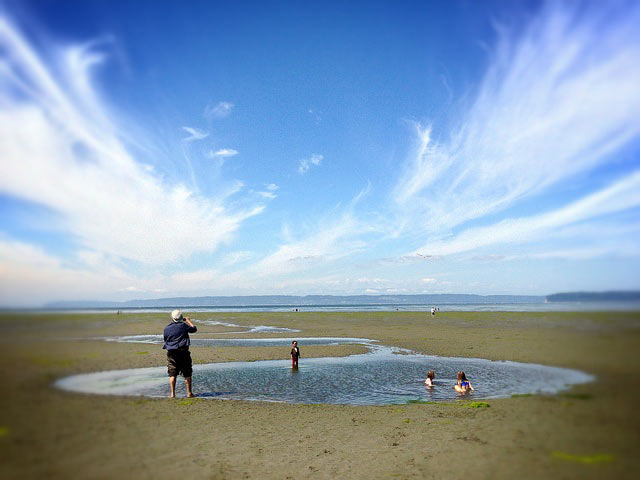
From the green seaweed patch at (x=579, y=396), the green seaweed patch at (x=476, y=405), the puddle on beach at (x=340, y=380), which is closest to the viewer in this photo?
the green seaweed patch at (x=579, y=396)

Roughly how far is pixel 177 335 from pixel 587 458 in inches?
450

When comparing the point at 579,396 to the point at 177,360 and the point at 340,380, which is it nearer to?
the point at 177,360

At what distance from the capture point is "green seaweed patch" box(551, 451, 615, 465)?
4.55m

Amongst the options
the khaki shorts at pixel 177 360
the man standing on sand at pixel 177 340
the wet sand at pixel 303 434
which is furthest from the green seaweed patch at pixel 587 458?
the khaki shorts at pixel 177 360

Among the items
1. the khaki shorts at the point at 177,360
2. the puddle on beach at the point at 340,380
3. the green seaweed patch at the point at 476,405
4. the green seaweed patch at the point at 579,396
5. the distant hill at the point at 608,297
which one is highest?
the distant hill at the point at 608,297

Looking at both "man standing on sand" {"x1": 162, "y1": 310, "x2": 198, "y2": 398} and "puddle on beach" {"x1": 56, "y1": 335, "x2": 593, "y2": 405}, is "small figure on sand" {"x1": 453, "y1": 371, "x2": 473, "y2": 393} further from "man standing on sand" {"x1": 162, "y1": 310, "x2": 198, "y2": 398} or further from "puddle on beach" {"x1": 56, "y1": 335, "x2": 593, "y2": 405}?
"man standing on sand" {"x1": 162, "y1": 310, "x2": 198, "y2": 398}

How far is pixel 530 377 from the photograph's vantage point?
7465mm

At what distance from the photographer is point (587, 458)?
479 cm

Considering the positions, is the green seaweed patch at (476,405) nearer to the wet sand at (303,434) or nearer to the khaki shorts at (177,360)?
the wet sand at (303,434)

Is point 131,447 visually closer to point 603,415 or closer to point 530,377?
point 603,415

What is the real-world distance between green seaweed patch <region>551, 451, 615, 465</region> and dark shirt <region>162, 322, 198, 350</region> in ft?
34.5

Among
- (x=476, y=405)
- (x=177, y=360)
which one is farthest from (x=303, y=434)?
(x=476, y=405)

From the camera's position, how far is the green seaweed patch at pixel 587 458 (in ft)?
14.9

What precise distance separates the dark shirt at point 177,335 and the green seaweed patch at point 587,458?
34.5 ft
